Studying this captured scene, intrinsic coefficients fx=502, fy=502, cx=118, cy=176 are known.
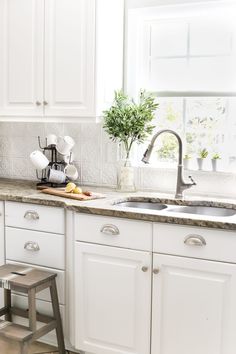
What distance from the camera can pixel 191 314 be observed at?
7.89 ft

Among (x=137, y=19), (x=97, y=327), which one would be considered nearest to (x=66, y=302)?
(x=97, y=327)

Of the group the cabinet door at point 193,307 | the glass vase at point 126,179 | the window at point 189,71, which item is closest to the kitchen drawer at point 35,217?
the glass vase at point 126,179

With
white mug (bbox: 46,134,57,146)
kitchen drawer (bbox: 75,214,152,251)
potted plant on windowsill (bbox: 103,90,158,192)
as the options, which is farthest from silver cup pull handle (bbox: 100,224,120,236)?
white mug (bbox: 46,134,57,146)

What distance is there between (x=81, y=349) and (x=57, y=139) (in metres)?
1.37

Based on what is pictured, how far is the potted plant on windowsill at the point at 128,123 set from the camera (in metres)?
3.02

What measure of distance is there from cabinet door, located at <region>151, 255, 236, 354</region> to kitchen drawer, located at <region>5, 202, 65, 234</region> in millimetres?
616

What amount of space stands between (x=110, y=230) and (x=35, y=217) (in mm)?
502

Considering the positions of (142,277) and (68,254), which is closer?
(142,277)

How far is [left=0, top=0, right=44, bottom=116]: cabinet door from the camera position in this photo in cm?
313

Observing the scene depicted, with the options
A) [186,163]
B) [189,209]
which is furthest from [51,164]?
[189,209]

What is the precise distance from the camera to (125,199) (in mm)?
2934

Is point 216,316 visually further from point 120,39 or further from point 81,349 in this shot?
point 120,39

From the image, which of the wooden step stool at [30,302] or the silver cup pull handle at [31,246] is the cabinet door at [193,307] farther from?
the silver cup pull handle at [31,246]

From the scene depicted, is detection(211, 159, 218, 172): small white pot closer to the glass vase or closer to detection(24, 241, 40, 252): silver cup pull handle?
the glass vase
